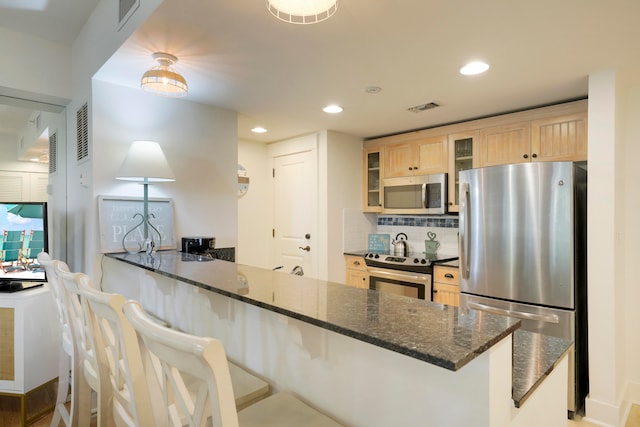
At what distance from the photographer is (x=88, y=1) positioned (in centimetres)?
226

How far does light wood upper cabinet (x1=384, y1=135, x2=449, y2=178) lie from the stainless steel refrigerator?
824 millimetres

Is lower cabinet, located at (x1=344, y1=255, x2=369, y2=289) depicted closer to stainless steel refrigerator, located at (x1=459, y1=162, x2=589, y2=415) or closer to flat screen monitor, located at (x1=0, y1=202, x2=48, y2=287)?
stainless steel refrigerator, located at (x1=459, y1=162, x2=589, y2=415)

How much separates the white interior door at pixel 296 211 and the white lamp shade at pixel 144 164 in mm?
1912

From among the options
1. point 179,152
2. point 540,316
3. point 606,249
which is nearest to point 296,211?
point 179,152

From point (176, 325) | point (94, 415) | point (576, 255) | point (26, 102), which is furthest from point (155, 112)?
point (576, 255)

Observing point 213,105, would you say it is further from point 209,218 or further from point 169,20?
point 169,20

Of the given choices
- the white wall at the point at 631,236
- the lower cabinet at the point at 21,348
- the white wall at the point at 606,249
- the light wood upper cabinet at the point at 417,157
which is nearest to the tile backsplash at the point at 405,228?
the light wood upper cabinet at the point at 417,157

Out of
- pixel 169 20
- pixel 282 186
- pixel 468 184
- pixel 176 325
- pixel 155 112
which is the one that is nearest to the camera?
pixel 169 20

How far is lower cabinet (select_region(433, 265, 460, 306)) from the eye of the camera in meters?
3.18

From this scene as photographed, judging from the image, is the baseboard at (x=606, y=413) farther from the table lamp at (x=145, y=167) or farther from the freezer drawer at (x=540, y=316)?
the table lamp at (x=145, y=167)

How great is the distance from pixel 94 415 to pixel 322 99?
263 centimetres

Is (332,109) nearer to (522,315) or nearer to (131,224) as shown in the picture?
(131,224)

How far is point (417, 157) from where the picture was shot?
379 cm

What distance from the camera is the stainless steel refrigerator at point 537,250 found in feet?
7.87
